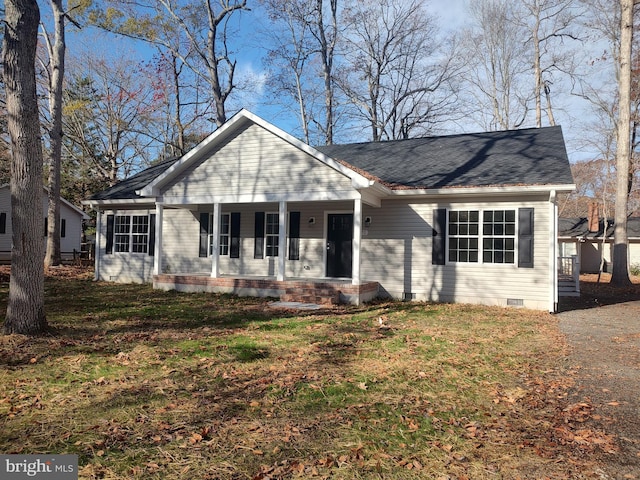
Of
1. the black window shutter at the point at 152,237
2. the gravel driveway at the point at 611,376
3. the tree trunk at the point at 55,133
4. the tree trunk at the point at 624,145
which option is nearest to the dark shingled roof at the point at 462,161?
the black window shutter at the point at 152,237

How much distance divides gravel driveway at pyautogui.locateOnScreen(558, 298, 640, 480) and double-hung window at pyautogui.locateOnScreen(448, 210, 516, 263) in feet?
6.58

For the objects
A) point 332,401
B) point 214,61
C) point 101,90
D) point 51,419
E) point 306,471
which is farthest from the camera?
point 101,90

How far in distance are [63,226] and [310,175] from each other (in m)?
26.6

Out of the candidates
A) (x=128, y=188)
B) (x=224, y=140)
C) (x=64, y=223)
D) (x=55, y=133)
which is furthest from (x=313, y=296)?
(x=64, y=223)

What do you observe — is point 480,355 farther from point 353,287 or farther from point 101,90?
point 101,90

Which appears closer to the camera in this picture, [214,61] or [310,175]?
A: [310,175]

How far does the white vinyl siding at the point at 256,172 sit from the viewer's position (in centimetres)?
1099

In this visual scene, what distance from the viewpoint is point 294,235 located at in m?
13.0

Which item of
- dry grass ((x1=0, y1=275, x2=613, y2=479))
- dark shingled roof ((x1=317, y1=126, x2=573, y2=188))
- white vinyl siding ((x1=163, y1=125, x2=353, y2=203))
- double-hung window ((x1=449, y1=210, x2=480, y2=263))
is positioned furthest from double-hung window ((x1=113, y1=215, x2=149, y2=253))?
double-hung window ((x1=449, y1=210, x2=480, y2=263))

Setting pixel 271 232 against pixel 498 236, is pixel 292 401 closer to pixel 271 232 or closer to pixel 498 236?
pixel 498 236

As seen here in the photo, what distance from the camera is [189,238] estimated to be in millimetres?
14320

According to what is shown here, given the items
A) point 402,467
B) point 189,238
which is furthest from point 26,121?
point 189,238

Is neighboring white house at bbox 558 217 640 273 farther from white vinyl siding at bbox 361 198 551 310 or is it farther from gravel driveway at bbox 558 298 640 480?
gravel driveway at bbox 558 298 640 480

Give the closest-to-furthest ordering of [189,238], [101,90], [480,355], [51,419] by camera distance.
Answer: [51,419] → [480,355] → [189,238] → [101,90]
